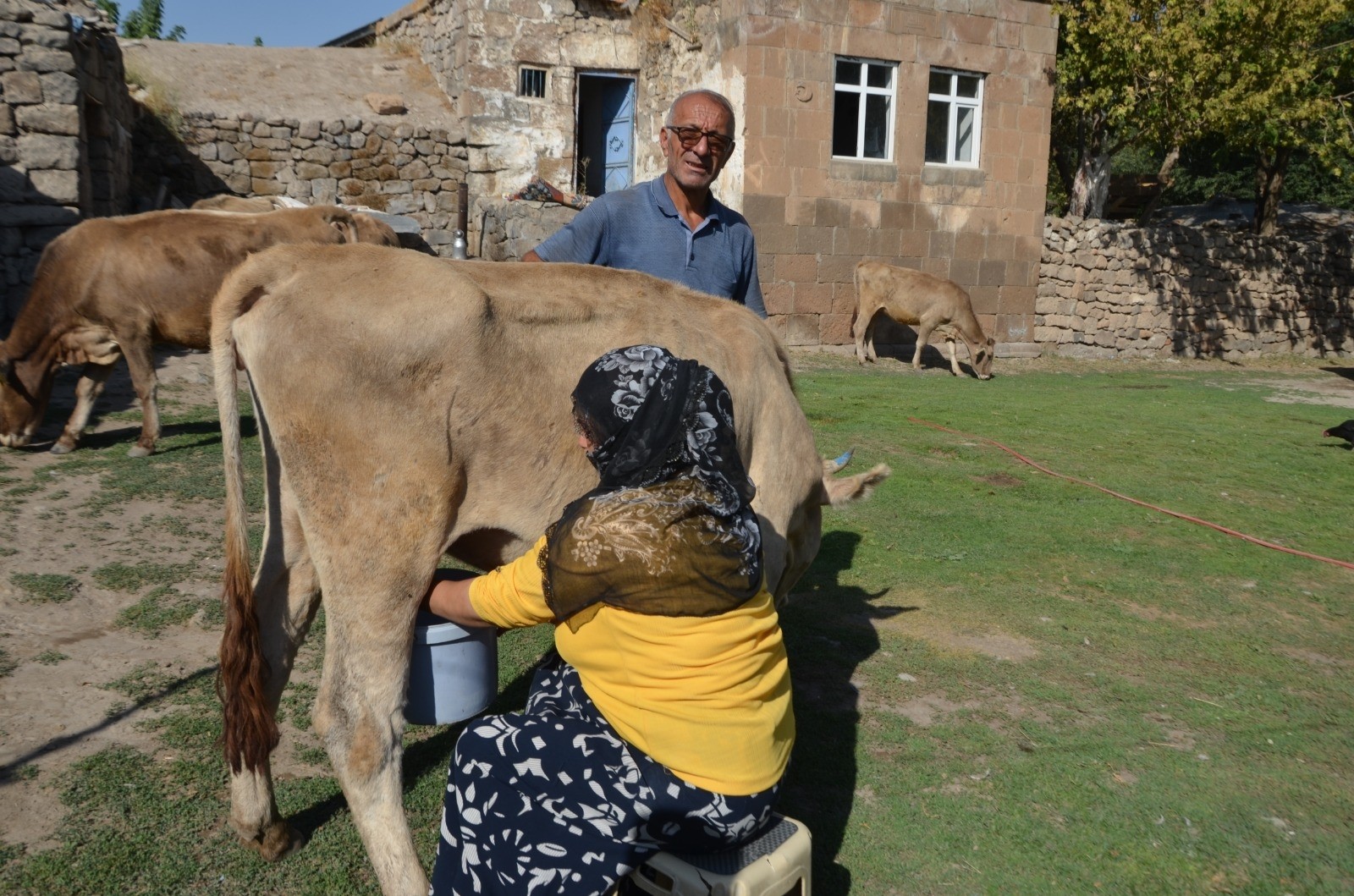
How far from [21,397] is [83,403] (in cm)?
37

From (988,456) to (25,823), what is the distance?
7299 mm

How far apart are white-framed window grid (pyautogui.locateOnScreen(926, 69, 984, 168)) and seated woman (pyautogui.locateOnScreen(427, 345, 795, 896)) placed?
50.4ft

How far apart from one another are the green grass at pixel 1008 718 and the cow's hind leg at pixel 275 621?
3.2 inches

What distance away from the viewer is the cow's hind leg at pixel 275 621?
3.02 meters

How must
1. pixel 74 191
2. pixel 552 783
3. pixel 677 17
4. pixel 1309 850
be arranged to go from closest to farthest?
pixel 552 783
pixel 1309 850
pixel 74 191
pixel 677 17

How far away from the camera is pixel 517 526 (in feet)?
10.0

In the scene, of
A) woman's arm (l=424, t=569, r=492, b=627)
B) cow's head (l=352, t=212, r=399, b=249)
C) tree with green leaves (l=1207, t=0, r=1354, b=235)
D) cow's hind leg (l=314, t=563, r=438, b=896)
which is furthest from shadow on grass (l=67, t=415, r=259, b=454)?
tree with green leaves (l=1207, t=0, r=1354, b=235)

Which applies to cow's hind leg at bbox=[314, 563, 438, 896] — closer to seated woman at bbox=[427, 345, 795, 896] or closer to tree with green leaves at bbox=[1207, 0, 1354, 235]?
seated woman at bbox=[427, 345, 795, 896]

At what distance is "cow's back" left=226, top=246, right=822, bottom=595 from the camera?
280 cm

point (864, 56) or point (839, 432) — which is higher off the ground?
point (864, 56)

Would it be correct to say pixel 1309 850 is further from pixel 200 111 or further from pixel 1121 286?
pixel 200 111

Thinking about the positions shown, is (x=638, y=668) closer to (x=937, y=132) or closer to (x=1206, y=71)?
(x=937, y=132)

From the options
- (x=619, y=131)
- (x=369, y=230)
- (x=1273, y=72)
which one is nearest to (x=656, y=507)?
(x=369, y=230)

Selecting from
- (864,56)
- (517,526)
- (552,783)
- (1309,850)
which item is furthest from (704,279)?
(864,56)
